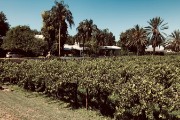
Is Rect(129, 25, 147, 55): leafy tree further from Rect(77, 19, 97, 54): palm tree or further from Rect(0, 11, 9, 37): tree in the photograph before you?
Rect(0, 11, 9, 37): tree

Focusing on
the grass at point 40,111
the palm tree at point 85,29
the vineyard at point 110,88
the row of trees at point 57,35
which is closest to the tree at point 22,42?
the row of trees at point 57,35

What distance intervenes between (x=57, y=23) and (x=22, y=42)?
9.56 m

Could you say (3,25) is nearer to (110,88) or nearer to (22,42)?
(22,42)

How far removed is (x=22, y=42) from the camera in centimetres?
6606

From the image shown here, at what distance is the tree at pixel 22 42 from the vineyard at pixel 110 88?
40.5 metres

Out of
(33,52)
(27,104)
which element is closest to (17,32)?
(33,52)

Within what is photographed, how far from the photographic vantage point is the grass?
13002mm

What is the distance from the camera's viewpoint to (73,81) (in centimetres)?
1647

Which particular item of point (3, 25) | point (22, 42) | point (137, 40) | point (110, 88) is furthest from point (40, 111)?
point (137, 40)

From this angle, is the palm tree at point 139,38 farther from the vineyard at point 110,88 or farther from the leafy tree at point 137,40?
the vineyard at point 110,88

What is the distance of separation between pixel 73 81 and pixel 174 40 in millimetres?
91139

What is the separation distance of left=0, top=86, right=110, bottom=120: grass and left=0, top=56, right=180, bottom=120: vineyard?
76 centimetres

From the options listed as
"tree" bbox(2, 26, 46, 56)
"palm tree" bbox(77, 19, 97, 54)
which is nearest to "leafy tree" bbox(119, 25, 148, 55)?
"palm tree" bbox(77, 19, 97, 54)

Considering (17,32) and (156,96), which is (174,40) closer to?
(17,32)
